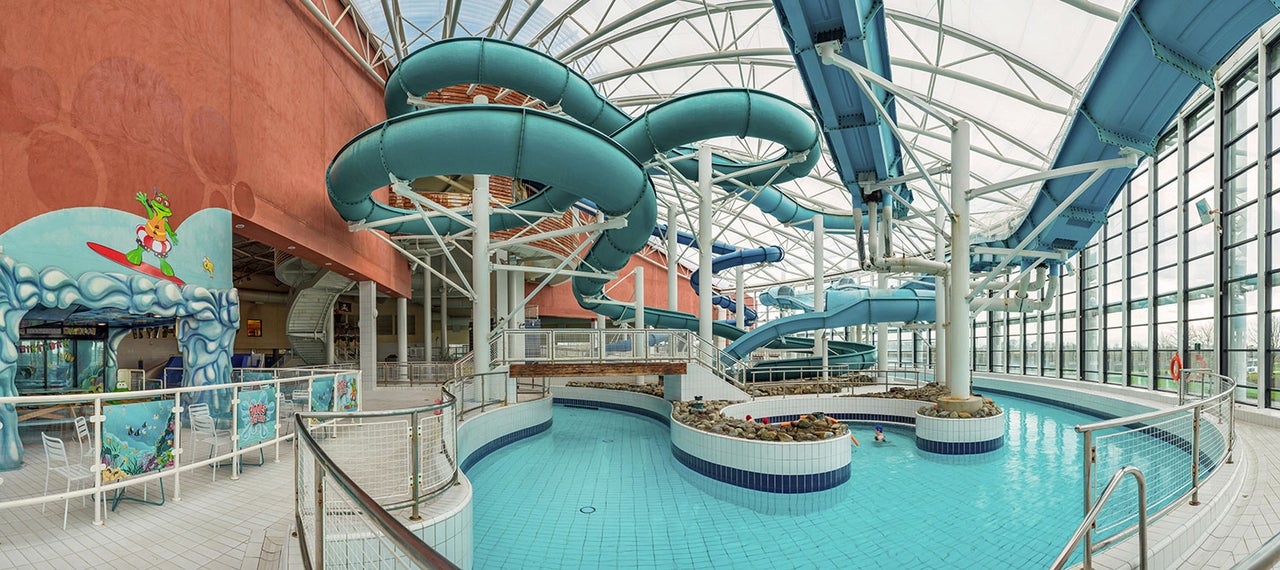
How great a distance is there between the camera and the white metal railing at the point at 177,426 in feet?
14.1

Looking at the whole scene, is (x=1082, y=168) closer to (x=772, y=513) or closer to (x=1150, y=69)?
(x=1150, y=69)

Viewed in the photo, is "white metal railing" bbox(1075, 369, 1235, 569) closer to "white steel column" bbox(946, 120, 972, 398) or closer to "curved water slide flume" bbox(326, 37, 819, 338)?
"white steel column" bbox(946, 120, 972, 398)

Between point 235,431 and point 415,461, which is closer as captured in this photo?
point 415,461

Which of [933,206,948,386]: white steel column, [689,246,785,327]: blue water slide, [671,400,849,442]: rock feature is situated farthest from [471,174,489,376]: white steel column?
[689,246,785,327]: blue water slide

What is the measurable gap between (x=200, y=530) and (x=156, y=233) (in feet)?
17.2

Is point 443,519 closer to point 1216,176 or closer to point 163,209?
point 163,209

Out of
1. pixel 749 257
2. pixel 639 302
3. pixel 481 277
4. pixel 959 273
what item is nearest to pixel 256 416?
pixel 481 277

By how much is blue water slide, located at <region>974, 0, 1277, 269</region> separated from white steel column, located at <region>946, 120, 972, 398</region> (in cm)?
144

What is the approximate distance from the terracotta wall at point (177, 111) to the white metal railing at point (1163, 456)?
10.3 metres

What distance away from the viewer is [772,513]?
655 centimetres

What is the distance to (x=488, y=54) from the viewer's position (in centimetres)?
1083

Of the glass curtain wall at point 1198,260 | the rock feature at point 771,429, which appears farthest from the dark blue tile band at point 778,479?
the glass curtain wall at point 1198,260

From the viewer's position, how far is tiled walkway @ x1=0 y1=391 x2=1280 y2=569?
12.0 feet

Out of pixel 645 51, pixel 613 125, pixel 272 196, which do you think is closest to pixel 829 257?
pixel 645 51
